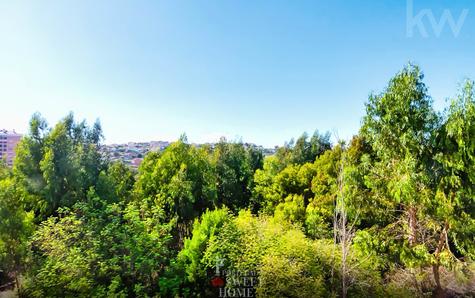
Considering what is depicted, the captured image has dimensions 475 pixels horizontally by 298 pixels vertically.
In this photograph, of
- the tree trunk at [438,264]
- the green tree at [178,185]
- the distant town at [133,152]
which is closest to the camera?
the tree trunk at [438,264]

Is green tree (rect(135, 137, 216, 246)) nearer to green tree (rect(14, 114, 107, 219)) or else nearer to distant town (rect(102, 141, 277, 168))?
distant town (rect(102, 141, 277, 168))

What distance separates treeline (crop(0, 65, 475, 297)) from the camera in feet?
23.9

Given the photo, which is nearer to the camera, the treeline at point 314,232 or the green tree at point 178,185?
the treeline at point 314,232

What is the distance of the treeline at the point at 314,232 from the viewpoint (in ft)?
23.9

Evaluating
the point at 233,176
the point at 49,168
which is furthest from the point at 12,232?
the point at 233,176

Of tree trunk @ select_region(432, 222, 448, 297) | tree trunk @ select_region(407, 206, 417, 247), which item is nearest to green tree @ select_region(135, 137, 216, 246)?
tree trunk @ select_region(407, 206, 417, 247)

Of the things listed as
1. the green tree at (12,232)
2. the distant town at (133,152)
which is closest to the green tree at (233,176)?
the distant town at (133,152)

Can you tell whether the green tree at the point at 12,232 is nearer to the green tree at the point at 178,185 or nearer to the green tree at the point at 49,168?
the green tree at the point at 49,168

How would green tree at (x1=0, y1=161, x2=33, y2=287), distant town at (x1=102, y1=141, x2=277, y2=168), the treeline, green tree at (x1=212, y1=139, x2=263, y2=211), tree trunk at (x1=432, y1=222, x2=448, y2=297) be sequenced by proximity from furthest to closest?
green tree at (x1=212, y1=139, x2=263, y2=211) < distant town at (x1=102, y1=141, x2=277, y2=168) < tree trunk at (x1=432, y1=222, x2=448, y2=297) < green tree at (x1=0, y1=161, x2=33, y2=287) < the treeline

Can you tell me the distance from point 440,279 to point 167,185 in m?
11.8

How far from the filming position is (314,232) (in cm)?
1233

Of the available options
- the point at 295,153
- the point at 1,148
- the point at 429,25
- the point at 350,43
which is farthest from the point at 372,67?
the point at 1,148

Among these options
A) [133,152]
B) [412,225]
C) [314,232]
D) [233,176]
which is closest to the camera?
[412,225]

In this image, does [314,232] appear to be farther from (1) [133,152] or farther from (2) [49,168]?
(1) [133,152]
